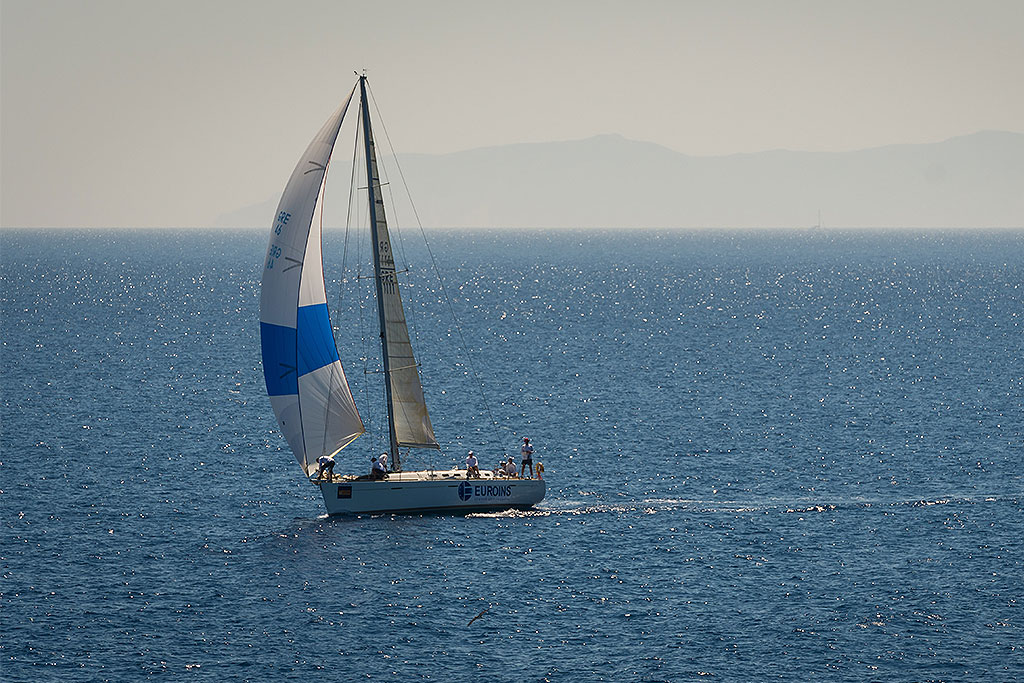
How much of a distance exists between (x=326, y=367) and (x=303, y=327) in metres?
2.24

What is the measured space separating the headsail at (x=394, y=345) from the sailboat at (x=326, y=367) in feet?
0.15

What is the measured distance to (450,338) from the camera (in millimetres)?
134000

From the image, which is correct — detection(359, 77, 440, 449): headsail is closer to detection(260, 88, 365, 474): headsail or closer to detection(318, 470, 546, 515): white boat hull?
detection(260, 88, 365, 474): headsail

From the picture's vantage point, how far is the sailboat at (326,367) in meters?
58.5

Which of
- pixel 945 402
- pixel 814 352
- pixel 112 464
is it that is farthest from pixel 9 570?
pixel 814 352

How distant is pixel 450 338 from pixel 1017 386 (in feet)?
181

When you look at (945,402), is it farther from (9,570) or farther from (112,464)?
(9,570)

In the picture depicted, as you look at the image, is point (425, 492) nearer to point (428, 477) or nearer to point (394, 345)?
point (428, 477)

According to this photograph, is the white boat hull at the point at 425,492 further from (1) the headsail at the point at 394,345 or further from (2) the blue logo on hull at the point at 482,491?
(1) the headsail at the point at 394,345

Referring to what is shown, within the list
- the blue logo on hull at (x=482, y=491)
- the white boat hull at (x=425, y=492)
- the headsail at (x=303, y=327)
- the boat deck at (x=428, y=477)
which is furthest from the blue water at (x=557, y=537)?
the headsail at (x=303, y=327)

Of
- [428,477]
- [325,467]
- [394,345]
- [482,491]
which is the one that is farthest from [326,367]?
[482,491]

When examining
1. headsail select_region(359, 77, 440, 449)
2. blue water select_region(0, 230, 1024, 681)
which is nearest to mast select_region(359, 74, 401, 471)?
headsail select_region(359, 77, 440, 449)

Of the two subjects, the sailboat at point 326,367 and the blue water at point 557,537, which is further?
the sailboat at point 326,367

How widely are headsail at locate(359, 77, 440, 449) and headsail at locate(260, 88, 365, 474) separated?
2021 millimetres
